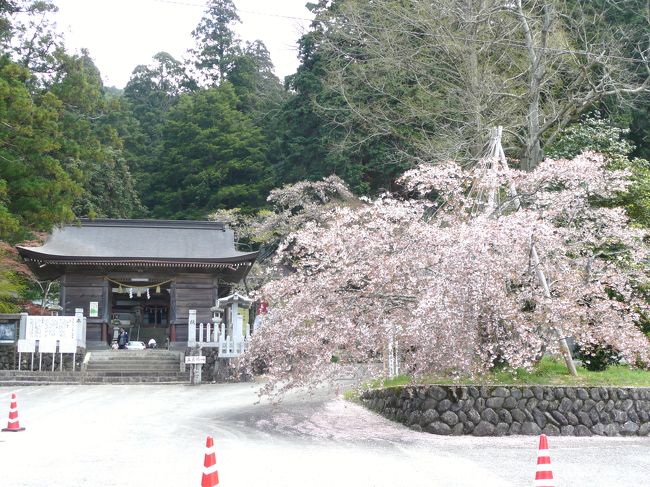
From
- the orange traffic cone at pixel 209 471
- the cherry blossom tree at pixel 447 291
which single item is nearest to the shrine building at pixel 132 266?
the cherry blossom tree at pixel 447 291

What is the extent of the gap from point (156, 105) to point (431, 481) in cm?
4858

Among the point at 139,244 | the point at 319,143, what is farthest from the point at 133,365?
the point at 319,143

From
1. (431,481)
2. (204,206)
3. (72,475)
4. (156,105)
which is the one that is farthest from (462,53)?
(156,105)

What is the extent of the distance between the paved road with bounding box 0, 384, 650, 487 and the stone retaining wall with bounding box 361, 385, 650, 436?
12.3 inches

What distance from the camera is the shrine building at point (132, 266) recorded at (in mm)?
24359

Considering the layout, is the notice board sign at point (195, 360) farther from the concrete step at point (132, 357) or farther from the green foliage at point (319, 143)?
the green foliage at point (319, 143)

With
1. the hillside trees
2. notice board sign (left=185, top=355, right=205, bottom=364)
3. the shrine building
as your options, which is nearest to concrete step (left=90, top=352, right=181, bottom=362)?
the shrine building

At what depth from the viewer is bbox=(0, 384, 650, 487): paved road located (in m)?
8.00

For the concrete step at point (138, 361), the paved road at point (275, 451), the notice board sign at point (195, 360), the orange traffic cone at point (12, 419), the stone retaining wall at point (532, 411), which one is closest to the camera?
the paved road at point (275, 451)

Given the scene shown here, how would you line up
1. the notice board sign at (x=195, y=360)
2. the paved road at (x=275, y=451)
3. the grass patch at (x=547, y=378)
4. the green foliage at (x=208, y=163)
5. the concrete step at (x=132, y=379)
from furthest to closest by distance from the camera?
1. the green foliage at (x=208, y=163)
2. the concrete step at (x=132, y=379)
3. the notice board sign at (x=195, y=360)
4. the grass patch at (x=547, y=378)
5. the paved road at (x=275, y=451)

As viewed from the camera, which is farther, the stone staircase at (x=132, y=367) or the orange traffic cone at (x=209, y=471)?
the stone staircase at (x=132, y=367)

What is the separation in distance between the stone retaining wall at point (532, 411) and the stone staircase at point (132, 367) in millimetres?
11322

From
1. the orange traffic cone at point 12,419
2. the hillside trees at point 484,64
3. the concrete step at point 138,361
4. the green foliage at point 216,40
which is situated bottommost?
the orange traffic cone at point 12,419

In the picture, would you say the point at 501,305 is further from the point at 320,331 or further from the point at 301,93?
the point at 301,93
